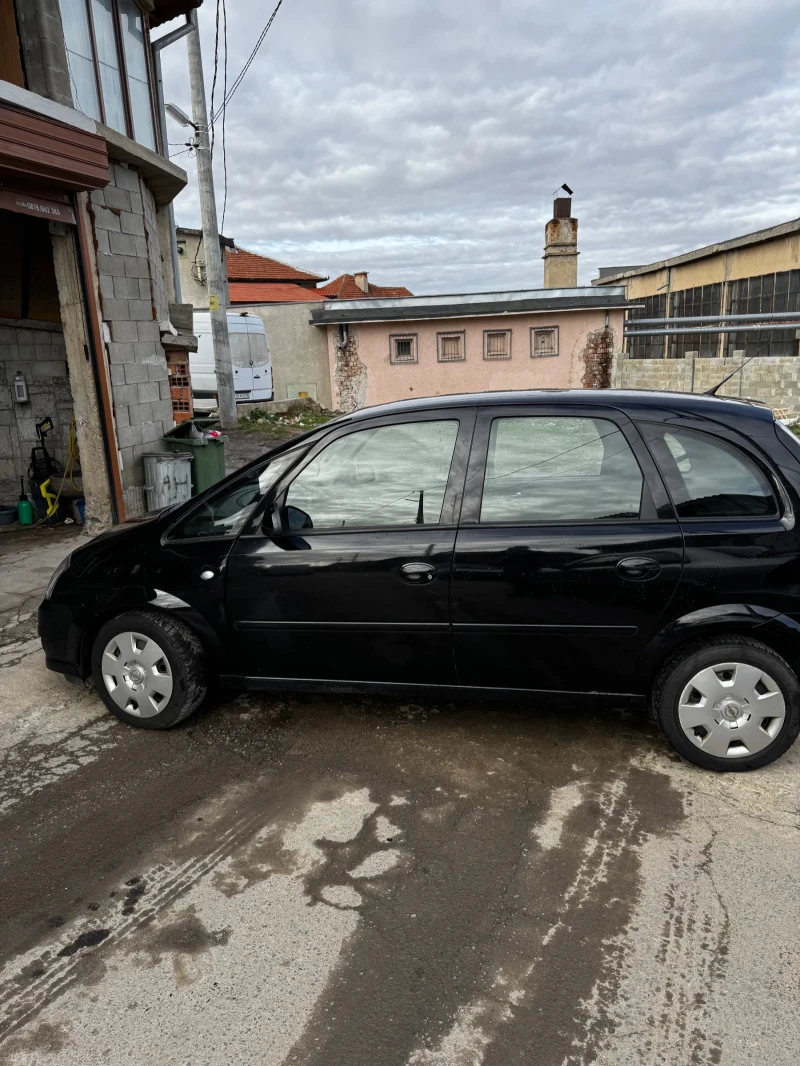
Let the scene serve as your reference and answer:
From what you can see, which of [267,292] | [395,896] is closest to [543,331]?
[267,292]

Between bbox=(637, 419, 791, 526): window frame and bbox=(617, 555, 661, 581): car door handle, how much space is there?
23 cm

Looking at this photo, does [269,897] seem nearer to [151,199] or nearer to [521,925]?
[521,925]

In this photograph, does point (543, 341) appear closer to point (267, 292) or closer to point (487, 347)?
point (487, 347)

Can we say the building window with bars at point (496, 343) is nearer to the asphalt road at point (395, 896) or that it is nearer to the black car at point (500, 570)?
the black car at point (500, 570)

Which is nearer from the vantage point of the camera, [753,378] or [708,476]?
[708,476]

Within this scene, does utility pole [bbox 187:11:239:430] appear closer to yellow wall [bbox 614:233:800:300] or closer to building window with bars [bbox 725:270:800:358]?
building window with bars [bbox 725:270:800:358]

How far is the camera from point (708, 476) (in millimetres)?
3291

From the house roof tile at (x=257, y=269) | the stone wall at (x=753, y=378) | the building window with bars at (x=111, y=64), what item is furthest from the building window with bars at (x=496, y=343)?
the house roof tile at (x=257, y=269)

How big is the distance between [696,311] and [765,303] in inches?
203

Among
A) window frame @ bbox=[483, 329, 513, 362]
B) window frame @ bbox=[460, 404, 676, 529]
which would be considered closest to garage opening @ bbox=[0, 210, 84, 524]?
window frame @ bbox=[460, 404, 676, 529]

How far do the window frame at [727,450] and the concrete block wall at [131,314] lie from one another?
6461 millimetres

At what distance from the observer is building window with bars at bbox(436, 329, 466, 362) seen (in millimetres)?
23547

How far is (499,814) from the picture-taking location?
309cm

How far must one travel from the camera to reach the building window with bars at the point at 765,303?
19.5 m
